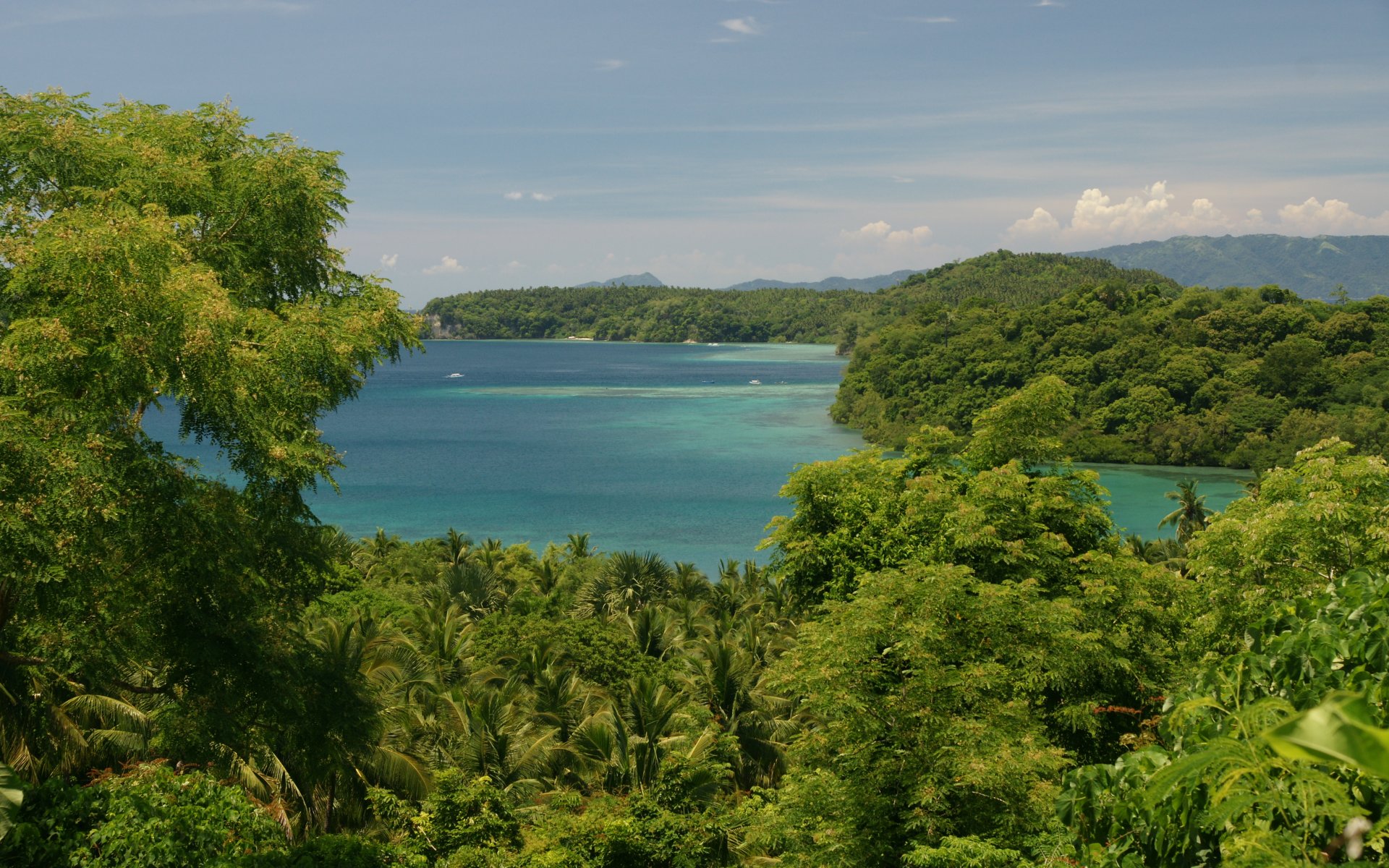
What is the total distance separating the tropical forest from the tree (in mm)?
32

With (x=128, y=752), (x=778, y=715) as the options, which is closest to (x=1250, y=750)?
(x=128, y=752)

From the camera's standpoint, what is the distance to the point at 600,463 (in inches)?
2689

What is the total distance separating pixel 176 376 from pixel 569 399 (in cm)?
10099

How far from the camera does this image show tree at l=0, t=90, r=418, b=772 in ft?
20.7

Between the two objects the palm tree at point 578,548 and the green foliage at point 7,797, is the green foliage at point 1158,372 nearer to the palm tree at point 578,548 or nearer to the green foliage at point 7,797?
the palm tree at point 578,548

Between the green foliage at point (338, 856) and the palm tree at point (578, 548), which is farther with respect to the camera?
the palm tree at point (578, 548)

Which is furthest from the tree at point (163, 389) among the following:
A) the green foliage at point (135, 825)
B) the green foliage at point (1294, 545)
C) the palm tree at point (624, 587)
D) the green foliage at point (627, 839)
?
the palm tree at point (624, 587)

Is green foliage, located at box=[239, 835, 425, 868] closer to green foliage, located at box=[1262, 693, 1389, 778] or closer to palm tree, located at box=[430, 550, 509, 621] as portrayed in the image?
green foliage, located at box=[1262, 693, 1389, 778]

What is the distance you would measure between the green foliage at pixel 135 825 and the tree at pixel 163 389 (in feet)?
2.08

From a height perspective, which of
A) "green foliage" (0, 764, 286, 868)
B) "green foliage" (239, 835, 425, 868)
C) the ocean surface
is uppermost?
"green foliage" (0, 764, 286, 868)

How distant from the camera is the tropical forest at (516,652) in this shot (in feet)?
14.9

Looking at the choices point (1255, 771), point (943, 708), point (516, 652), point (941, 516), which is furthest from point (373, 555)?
point (1255, 771)

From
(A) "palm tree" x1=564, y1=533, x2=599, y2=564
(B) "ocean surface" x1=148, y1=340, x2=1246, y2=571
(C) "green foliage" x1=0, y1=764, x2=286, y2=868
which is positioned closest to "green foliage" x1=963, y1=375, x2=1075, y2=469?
(B) "ocean surface" x1=148, y1=340, x2=1246, y2=571

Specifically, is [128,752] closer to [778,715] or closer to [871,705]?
[871,705]
